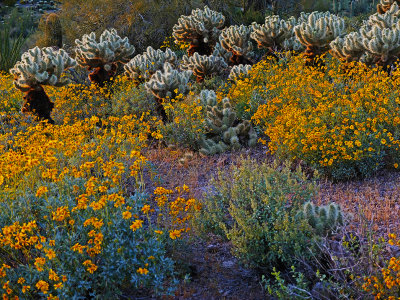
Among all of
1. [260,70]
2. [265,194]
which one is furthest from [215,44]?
[265,194]

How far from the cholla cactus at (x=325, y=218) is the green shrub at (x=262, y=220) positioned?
90mm

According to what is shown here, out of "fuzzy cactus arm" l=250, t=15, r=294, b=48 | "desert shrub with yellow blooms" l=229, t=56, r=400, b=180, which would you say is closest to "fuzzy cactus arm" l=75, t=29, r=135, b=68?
"fuzzy cactus arm" l=250, t=15, r=294, b=48

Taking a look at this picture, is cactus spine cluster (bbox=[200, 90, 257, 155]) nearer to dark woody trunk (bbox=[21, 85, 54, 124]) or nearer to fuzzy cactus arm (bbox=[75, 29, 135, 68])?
fuzzy cactus arm (bbox=[75, 29, 135, 68])

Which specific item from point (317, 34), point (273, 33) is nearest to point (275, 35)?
point (273, 33)

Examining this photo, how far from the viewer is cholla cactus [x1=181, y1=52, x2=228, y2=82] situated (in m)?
9.48

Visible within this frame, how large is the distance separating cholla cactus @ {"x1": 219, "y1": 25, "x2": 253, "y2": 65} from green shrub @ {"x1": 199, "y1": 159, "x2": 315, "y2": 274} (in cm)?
572

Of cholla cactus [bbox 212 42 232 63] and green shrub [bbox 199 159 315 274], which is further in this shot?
cholla cactus [bbox 212 42 232 63]

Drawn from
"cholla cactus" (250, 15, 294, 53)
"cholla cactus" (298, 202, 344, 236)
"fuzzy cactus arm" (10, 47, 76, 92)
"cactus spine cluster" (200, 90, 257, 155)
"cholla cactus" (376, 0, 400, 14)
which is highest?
"cholla cactus" (376, 0, 400, 14)

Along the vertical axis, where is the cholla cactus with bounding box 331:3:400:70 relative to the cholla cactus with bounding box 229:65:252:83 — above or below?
above

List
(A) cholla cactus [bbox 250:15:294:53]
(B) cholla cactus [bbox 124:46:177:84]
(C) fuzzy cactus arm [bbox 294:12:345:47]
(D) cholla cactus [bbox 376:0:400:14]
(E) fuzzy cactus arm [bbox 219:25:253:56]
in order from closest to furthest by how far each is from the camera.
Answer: (C) fuzzy cactus arm [bbox 294:12:345:47] < (B) cholla cactus [bbox 124:46:177:84] < (A) cholla cactus [bbox 250:15:294:53] < (E) fuzzy cactus arm [bbox 219:25:253:56] < (D) cholla cactus [bbox 376:0:400:14]

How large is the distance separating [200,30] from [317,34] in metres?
2.68

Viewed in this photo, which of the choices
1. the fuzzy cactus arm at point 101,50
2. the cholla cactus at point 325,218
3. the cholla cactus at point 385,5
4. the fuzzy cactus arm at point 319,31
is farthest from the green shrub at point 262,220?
the cholla cactus at point 385,5

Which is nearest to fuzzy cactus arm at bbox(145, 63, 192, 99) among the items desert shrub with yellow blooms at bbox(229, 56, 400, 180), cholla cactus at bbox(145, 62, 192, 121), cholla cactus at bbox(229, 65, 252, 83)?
cholla cactus at bbox(145, 62, 192, 121)

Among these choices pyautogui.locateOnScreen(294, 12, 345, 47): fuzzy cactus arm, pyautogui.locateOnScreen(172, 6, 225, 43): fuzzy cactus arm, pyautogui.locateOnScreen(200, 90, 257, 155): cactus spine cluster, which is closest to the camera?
pyautogui.locateOnScreen(200, 90, 257, 155): cactus spine cluster
